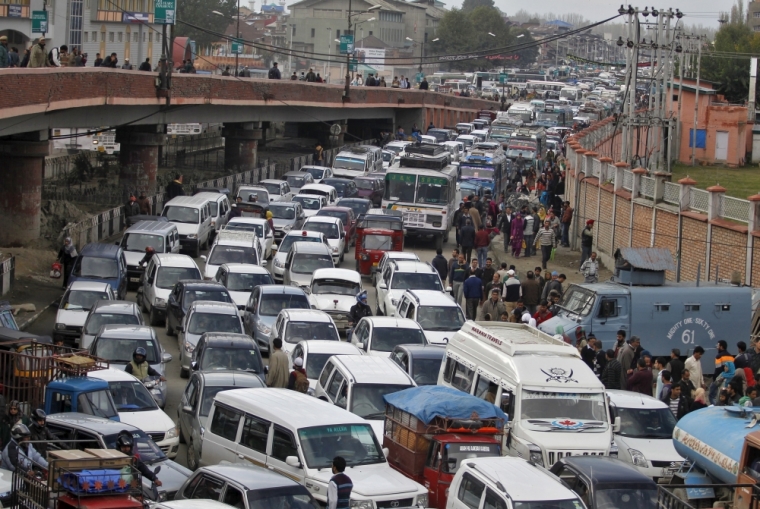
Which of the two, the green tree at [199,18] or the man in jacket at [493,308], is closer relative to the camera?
the man in jacket at [493,308]

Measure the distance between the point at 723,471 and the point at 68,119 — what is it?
28013 mm

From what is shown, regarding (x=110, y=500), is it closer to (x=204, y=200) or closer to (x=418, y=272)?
(x=418, y=272)

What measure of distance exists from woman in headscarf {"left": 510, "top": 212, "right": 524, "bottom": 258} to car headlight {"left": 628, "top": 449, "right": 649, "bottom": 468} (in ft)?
64.7

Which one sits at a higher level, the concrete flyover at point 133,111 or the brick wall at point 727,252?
the concrete flyover at point 133,111

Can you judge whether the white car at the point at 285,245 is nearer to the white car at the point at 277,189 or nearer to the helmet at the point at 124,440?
the white car at the point at 277,189

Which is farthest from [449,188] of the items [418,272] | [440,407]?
[440,407]

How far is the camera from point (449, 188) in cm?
3884

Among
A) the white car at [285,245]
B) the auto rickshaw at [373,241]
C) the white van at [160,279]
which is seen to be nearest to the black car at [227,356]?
the white van at [160,279]

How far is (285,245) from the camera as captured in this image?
31.8 meters

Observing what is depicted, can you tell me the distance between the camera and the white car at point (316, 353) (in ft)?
62.7

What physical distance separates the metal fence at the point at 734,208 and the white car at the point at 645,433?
1026 cm

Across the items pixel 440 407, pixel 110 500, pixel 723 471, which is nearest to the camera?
pixel 110 500

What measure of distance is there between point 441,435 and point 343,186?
32.9m

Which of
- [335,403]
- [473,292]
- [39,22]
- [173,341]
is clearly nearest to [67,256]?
[173,341]
